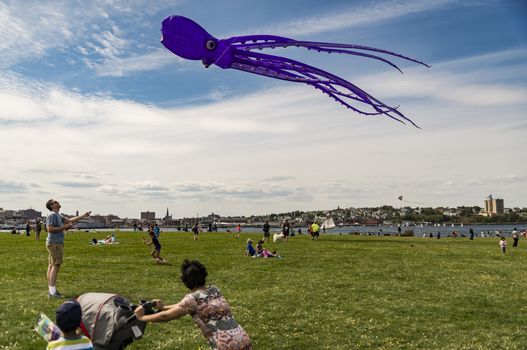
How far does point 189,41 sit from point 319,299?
11.4 metres

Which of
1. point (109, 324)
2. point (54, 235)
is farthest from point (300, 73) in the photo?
point (54, 235)

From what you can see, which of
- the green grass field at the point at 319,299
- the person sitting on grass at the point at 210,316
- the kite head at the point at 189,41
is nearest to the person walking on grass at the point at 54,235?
the green grass field at the point at 319,299

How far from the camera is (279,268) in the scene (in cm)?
2319

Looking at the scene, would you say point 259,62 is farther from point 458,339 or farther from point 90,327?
point 458,339

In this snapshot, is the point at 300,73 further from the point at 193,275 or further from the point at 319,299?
the point at 319,299

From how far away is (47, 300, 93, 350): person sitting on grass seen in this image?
18.9 ft

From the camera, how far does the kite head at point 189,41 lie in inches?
217

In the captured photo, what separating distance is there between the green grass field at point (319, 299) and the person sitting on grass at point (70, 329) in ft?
13.8

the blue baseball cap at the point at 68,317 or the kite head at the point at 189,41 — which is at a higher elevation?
the kite head at the point at 189,41

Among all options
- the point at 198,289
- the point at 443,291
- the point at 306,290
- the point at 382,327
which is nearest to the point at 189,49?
the point at 198,289

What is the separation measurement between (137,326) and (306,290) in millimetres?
11341

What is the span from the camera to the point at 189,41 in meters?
5.72

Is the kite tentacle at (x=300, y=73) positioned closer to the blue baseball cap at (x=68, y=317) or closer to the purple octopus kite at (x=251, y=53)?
the purple octopus kite at (x=251, y=53)

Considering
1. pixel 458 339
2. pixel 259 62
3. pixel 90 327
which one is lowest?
pixel 458 339
